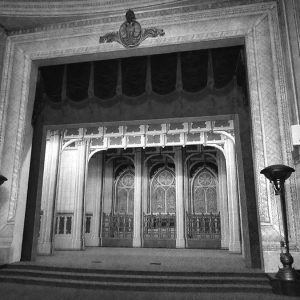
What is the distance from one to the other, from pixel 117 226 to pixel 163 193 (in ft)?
5.94

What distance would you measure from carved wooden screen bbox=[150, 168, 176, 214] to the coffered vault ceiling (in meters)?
5.92

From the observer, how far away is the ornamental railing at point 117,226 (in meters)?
9.85

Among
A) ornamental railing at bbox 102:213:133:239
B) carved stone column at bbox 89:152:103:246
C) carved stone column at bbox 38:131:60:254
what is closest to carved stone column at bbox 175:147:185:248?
ornamental railing at bbox 102:213:133:239

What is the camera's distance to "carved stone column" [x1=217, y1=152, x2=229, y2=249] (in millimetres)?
8984

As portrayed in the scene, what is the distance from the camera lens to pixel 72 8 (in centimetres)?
539

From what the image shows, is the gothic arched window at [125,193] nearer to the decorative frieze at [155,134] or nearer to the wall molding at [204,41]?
the decorative frieze at [155,134]

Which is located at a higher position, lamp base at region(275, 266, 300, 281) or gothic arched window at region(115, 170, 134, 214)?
gothic arched window at region(115, 170, 134, 214)

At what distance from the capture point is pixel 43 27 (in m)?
5.71

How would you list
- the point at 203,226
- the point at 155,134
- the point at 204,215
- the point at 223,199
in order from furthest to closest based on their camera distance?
the point at 204,215 → the point at 203,226 → the point at 223,199 → the point at 155,134

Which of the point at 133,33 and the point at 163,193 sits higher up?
the point at 133,33

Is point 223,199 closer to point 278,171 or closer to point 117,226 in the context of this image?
point 117,226

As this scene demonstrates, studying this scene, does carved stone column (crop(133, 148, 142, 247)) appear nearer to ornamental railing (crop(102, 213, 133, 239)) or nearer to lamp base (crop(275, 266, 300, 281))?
ornamental railing (crop(102, 213, 133, 239))

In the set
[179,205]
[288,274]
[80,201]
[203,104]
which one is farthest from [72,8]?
[179,205]

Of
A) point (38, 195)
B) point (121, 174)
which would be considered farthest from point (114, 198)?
point (38, 195)
